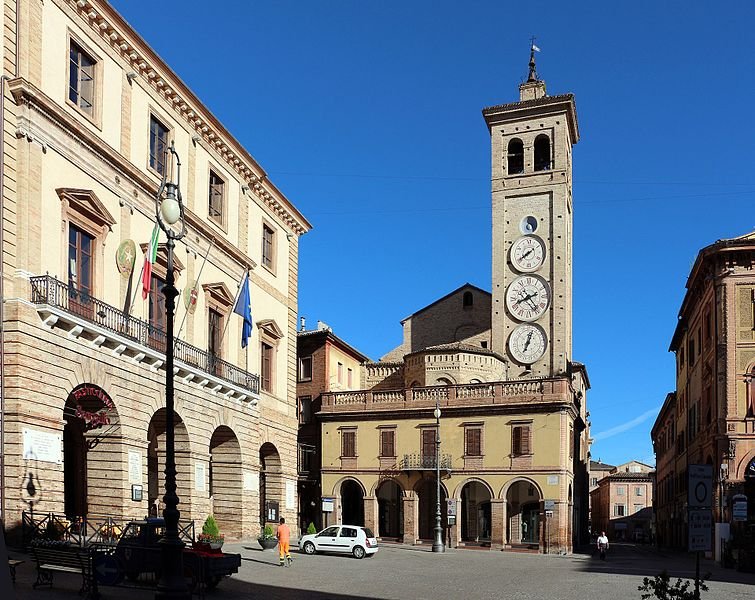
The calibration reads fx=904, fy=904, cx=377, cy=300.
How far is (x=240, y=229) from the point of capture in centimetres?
3622

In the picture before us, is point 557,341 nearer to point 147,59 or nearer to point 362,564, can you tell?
point 362,564

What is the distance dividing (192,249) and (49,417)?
34.8ft

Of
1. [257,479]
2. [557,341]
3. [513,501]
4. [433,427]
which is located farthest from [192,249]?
[557,341]

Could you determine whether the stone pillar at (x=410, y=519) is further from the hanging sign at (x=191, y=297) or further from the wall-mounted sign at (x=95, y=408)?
the wall-mounted sign at (x=95, y=408)

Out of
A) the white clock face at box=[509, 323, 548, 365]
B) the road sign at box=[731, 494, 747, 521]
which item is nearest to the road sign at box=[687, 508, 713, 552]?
the road sign at box=[731, 494, 747, 521]

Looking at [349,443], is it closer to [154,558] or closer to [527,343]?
[527,343]

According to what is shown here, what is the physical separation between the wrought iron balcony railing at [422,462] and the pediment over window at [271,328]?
13.7 metres

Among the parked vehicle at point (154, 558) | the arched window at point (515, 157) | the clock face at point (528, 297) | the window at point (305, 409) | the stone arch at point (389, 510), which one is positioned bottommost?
the stone arch at point (389, 510)

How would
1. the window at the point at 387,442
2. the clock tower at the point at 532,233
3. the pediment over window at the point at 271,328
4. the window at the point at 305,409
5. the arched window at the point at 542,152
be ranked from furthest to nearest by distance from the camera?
the arched window at the point at 542,152 < the clock tower at the point at 532,233 < the window at the point at 305,409 < the window at the point at 387,442 < the pediment over window at the point at 271,328

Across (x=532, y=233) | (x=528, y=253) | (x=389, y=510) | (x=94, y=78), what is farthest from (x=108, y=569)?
(x=532, y=233)

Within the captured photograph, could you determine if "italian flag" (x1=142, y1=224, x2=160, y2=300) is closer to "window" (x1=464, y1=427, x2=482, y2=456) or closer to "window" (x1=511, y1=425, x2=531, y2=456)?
"window" (x1=464, y1=427, x2=482, y2=456)

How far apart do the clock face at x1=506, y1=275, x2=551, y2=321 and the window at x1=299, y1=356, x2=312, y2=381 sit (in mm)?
13910

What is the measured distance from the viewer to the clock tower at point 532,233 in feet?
192

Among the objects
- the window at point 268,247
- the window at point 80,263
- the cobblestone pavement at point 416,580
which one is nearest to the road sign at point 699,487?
the cobblestone pavement at point 416,580
